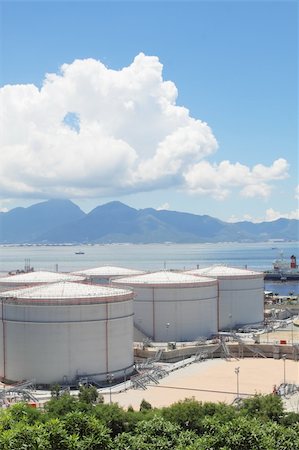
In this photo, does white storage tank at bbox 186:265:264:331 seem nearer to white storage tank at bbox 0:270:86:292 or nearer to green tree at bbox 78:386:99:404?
white storage tank at bbox 0:270:86:292

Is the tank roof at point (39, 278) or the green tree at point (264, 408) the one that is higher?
the tank roof at point (39, 278)

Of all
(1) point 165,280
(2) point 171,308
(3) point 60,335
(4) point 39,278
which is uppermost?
(4) point 39,278

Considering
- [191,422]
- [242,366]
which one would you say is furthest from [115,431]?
[242,366]

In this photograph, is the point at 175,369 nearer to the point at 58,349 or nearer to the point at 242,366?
the point at 242,366

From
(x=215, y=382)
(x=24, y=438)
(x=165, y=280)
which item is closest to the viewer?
(x=24, y=438)

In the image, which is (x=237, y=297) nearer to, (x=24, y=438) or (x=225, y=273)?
(x=225, y=273)

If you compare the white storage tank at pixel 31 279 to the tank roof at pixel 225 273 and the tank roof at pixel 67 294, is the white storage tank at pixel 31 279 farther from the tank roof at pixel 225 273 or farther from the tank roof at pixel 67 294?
the tank roof at pixel 225 273

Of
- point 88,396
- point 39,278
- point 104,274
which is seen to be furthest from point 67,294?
point 104,274

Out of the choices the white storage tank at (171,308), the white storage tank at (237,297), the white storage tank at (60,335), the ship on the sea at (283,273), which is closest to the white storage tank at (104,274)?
the white storage tank at (237,297)
